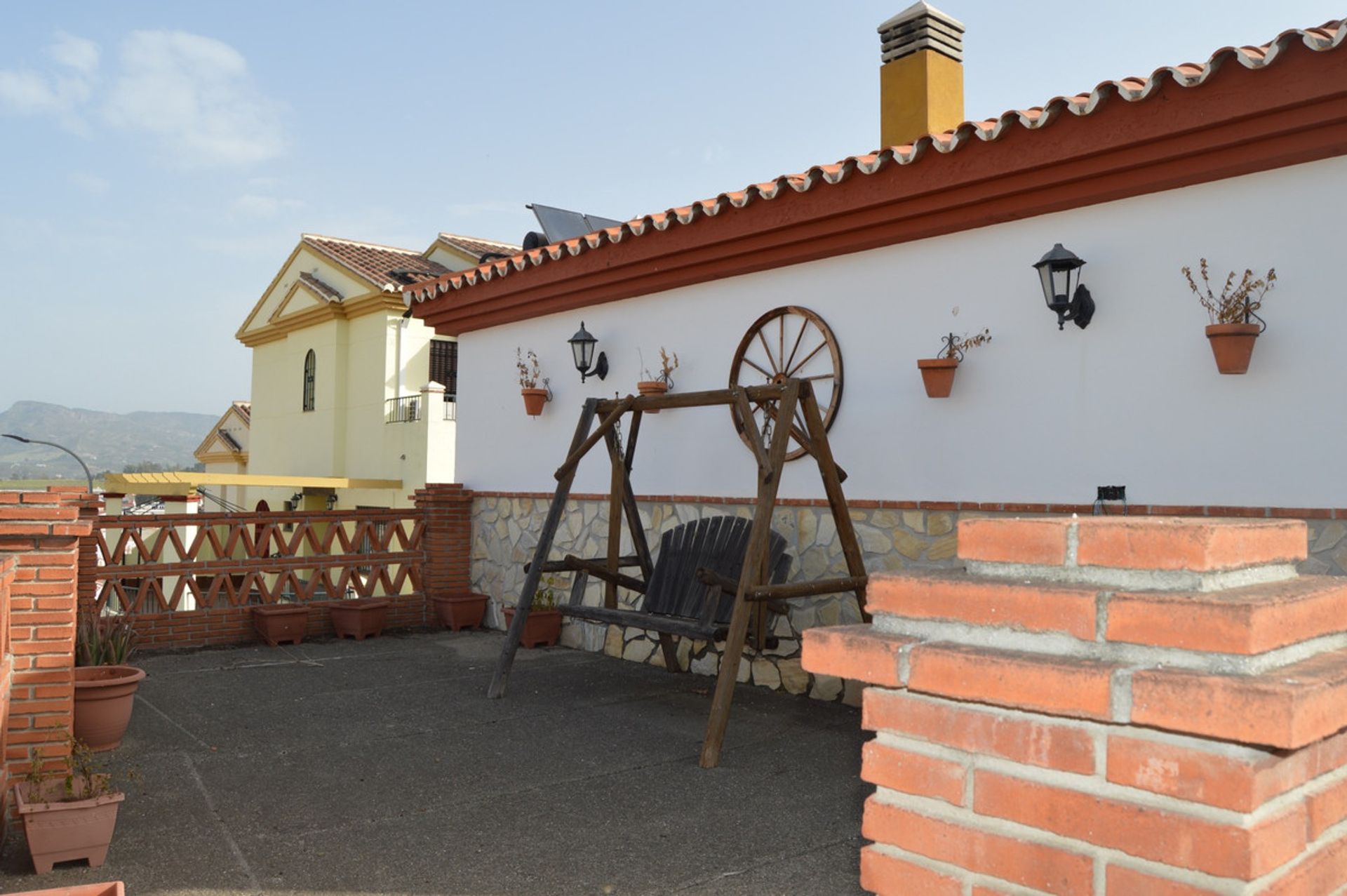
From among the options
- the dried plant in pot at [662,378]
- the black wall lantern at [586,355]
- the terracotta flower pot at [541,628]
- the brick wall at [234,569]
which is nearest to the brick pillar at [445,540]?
the brick wall at [234,569]

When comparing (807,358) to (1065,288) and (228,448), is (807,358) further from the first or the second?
(228,448)

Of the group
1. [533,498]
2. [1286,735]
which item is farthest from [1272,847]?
[533,498]

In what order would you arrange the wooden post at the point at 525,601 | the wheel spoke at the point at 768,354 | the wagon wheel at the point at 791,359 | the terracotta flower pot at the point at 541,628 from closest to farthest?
the wooden post at the point at 525,601 < the wagon wheel at the point at 791,359 < the wheel spoke at the point at 768,354 < the terracotta flower pot at the point at 541,628

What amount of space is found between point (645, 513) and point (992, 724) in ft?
22.7

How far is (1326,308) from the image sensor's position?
4.80 metres

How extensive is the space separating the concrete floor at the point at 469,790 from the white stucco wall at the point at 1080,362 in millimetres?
1739

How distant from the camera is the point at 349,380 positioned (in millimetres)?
24578

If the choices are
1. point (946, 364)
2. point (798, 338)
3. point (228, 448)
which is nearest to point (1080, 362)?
point (946, 364)

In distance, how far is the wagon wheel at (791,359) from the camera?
692cm

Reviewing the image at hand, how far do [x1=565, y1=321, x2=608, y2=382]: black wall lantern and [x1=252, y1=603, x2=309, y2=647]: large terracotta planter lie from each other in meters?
3.22

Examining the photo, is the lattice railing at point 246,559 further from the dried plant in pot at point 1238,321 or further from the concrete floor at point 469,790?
the dried plant in pot at point 1238,321

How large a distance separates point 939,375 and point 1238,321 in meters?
1.64

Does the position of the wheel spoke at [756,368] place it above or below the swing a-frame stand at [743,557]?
above

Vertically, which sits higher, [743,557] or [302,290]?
[302,290]
